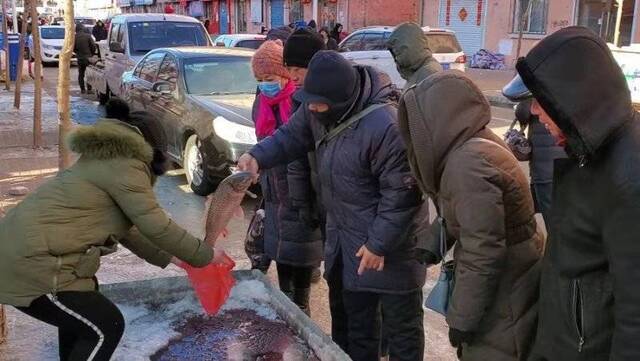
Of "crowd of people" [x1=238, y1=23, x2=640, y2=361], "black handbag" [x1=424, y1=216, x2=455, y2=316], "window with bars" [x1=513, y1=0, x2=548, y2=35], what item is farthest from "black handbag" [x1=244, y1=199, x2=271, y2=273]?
"window with bars" [x1=513, y1=0, x2=548, y2=35]

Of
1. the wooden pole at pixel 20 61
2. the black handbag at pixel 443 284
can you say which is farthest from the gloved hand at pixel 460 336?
the wooden pole at pixel 20 61

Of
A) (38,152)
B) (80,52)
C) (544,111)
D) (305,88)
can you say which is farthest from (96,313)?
(80,52)

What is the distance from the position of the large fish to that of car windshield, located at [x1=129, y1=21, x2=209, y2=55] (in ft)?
32.9

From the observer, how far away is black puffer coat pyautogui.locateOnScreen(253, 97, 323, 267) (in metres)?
3.70

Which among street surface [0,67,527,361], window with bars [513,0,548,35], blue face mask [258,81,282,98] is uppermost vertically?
window with bars [513,0,548,35]

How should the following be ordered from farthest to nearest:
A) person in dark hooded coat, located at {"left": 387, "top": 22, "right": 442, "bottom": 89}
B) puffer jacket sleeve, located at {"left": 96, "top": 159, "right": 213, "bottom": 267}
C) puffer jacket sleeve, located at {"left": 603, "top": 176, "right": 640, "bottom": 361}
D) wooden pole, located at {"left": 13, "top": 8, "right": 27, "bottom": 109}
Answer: wooden pole, located at {"left": 13, "top": 8, "right": 27, "bottom": 109} → person in dark hooded coat, located at {"left": 387, "top": 22, "right": 442, "bottom": 89} → puffer jacket sleeve, located at {"left": 96, "top": 159, "right": 213, "bottom": 267} → puffer jacket sleeve, located at {"left": 603, "top": 176, "right": 640, "bottom": 361}

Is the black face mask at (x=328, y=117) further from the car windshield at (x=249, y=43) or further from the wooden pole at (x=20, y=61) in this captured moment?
the car windshield at (x=249, y=43)

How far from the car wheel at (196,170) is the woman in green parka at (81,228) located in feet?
15.3

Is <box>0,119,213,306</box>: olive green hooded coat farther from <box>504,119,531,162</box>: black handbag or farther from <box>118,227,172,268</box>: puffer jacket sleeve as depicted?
<box>504,119,531,162</box>: black handbag

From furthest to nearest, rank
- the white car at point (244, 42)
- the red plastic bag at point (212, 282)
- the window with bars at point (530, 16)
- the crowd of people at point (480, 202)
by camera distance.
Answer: the window with bars at point (530, 16)
the white car at point (244, 42)
the red plastic bag at point (212, 282)
the crowd of people at point (480, 202)

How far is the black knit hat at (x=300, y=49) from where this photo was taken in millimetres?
3572

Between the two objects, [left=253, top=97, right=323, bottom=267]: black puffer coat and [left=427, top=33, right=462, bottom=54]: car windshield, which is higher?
[left=427, top=33, right=462, bottom=54]: car windshield

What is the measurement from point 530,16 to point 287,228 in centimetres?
2006

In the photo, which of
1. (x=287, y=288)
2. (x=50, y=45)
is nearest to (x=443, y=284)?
(x=287, y=288)
